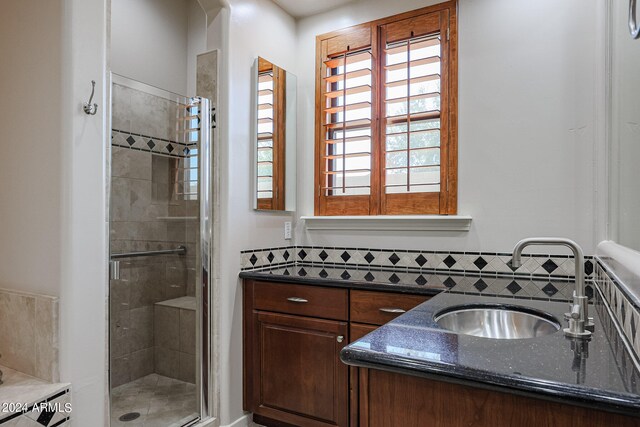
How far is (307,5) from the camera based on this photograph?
2.81 metres

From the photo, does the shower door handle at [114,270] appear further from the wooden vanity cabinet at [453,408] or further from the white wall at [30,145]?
the wooden vanity cabinet at [453,408]

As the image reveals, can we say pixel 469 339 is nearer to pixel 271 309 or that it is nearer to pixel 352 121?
pixel 271 309

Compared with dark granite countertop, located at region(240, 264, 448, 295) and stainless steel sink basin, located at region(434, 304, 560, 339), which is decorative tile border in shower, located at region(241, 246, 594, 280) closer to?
dark granite countertop, located at region(240, 264, 448, 295)

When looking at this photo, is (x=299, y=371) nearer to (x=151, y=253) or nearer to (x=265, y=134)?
(x=151, y=253)

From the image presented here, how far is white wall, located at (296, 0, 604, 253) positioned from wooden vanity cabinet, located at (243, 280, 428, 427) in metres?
0.67

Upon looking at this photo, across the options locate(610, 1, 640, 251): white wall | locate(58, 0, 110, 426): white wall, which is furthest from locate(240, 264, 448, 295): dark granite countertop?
locate(58, 0, 110, 426): white wall

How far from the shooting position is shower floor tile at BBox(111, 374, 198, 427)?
1894 mm

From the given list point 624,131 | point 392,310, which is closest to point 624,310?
point 624,131

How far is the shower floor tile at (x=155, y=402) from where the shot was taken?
189 centimetres

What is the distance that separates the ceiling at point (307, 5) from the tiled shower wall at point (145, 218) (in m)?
1.21

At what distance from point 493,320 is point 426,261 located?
3.14ft

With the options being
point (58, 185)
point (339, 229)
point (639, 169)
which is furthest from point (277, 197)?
point (639, 169)

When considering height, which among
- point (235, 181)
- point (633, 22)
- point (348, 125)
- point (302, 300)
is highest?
point (348, 125)

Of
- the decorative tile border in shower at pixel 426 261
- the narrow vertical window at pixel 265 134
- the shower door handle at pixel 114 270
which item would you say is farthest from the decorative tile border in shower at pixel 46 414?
the narrow vertical window at pixel 265 134
